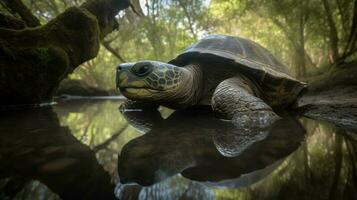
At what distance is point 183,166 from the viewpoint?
115 centimetres

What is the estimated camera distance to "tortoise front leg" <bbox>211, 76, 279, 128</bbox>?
2336 millimetres

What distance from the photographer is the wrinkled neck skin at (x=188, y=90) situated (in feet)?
9.59

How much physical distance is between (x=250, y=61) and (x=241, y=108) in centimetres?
107

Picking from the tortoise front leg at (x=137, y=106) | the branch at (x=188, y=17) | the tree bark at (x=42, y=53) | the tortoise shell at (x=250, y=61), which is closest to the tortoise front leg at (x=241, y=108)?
the tortoise shell at (x=250, y=61)

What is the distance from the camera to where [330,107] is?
3184 mm

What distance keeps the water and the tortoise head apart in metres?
0.88

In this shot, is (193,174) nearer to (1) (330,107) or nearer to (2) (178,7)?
(1) (330,107)

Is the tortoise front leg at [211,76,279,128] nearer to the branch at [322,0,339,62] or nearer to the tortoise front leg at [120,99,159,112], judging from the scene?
the tortoise front leg at [120,99,159,112]

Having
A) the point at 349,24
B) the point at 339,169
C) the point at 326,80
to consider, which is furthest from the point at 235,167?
the point at 349,24

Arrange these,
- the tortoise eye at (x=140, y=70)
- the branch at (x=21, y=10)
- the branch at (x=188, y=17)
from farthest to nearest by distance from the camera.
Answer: the branch at (x=188, y=17)
the branch at (x=21, y=10)
the tortoise eye at (x=140, y=70)

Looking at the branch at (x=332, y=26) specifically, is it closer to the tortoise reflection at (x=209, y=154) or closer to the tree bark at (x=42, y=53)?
the tree bark at (x=42, y=53)

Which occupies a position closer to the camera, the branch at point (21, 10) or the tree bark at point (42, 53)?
→ the tree bark at point (42, 53)

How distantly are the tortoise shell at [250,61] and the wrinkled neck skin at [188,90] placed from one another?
0.24 meters

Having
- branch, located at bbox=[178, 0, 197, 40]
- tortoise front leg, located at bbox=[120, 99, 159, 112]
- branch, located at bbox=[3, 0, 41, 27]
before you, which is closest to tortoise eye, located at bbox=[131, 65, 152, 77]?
tortoise front leg, located at bbox=[120, 99, 159, 112]
